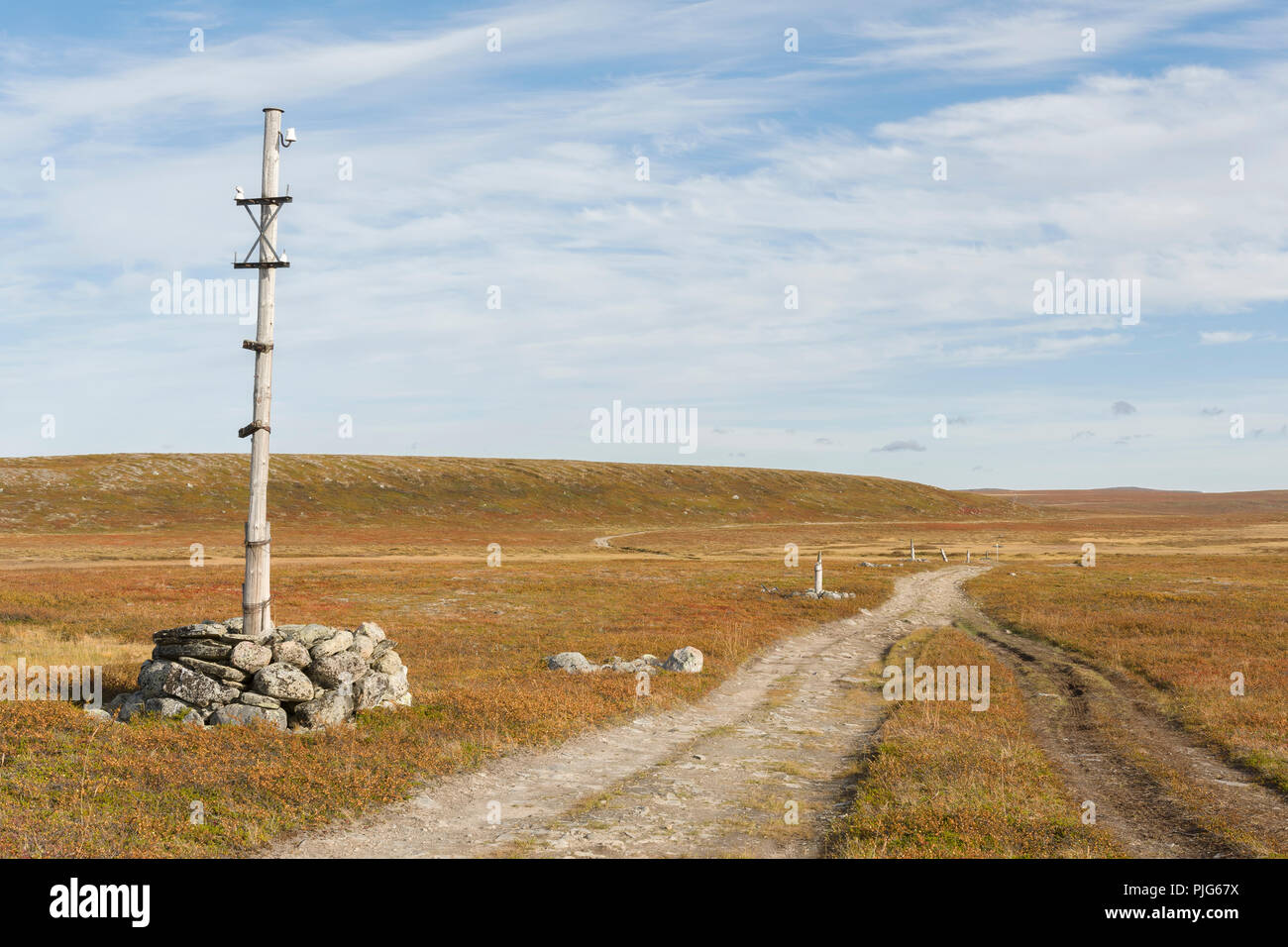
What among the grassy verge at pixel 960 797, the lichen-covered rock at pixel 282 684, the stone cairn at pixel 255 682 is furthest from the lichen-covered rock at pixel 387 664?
the grassy verge at pixel 960 797

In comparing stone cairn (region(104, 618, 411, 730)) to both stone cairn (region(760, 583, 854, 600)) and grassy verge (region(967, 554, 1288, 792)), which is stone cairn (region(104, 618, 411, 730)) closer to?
grassy verge (region(967, 554, 1288, 792))

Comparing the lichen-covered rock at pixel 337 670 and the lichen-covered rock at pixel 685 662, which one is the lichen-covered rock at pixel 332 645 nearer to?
the lichen-covered rock at pixel 337 670

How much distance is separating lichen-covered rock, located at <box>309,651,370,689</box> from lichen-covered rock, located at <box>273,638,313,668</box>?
25 centimetres

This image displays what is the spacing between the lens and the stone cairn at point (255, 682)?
15.5m

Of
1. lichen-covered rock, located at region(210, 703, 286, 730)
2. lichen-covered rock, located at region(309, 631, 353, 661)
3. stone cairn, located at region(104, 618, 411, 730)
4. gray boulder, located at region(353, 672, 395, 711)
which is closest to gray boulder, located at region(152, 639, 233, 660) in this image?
stone cairn, located at region(104, 618, 411, 730)

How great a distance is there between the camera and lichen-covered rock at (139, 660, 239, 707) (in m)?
15.6

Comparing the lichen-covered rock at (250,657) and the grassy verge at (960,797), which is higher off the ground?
the lichen-covered rock at (250,657)

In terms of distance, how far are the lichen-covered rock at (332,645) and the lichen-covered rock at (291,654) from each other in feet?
0.80

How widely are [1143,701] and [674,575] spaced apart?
127 feet

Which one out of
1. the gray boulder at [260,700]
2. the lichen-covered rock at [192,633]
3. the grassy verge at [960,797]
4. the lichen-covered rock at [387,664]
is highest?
the lichen-covered rock at [192,633]

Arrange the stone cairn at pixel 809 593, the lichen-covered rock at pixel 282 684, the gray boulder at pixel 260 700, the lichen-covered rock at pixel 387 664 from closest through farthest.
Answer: the gray boulder at pixel 260 700
the lichen-covered rock at pixel 282 684
the lichen-covered rock at pixel 387 664
the stone cairn at pixel 809 593

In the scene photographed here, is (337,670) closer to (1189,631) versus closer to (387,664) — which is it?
(387,664)

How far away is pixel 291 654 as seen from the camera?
54.9ft
